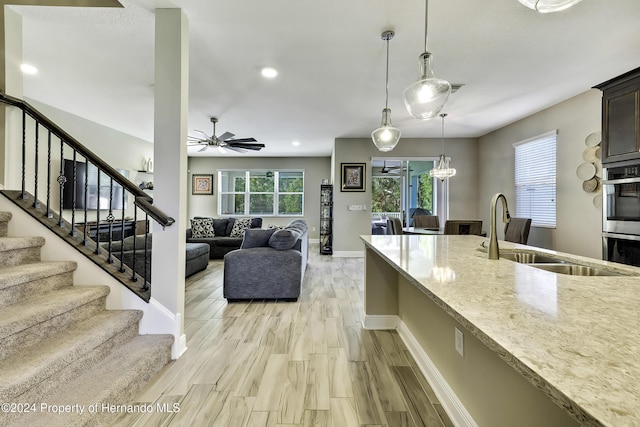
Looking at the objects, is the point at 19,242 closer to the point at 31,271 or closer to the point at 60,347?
the point at 31,271

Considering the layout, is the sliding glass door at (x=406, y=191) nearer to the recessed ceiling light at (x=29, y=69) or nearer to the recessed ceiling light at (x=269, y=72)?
the recessed ceiling light at (x=269, y=72)

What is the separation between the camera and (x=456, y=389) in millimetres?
1583

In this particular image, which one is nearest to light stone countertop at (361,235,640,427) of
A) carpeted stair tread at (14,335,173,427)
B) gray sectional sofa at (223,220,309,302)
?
carpeted stair tread at (14,335,173,427)

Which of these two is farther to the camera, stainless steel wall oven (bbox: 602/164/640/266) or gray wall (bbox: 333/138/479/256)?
gray wall (bbox: 333/138/479/256)

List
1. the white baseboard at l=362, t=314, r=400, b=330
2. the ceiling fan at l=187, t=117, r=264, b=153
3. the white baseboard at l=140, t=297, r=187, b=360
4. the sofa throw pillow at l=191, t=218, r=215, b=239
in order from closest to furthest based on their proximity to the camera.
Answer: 1. the white baseboard at l=140, t=297, r=187, b=360
2. the white baseboard at l=362, t=314, r=400, b=330
3. the ceiling fan at l=187, t=117, r=264, b=153
4. the sofa throw pillow at l=191, t=218, r=215, b=239

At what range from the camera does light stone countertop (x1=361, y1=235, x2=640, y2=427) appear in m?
0.46

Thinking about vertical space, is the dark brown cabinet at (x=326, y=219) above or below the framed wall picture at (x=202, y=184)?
below

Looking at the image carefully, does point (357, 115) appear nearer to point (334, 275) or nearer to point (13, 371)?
point (334, 275)

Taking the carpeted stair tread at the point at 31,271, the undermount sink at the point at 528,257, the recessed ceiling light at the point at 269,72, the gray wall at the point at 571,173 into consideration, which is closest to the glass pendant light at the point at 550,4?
the undermount sink at the point at 528,257

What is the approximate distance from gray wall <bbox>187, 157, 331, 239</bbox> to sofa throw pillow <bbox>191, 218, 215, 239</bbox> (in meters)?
2.26

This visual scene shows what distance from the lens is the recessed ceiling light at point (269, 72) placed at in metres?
3.26

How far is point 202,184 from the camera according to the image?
880 cm

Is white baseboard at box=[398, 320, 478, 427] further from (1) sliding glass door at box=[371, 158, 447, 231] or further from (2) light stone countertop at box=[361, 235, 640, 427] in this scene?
(1) sliding glass door at box=[371, 158, 447, 231]

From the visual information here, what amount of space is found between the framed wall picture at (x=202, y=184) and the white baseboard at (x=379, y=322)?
24.1ft
